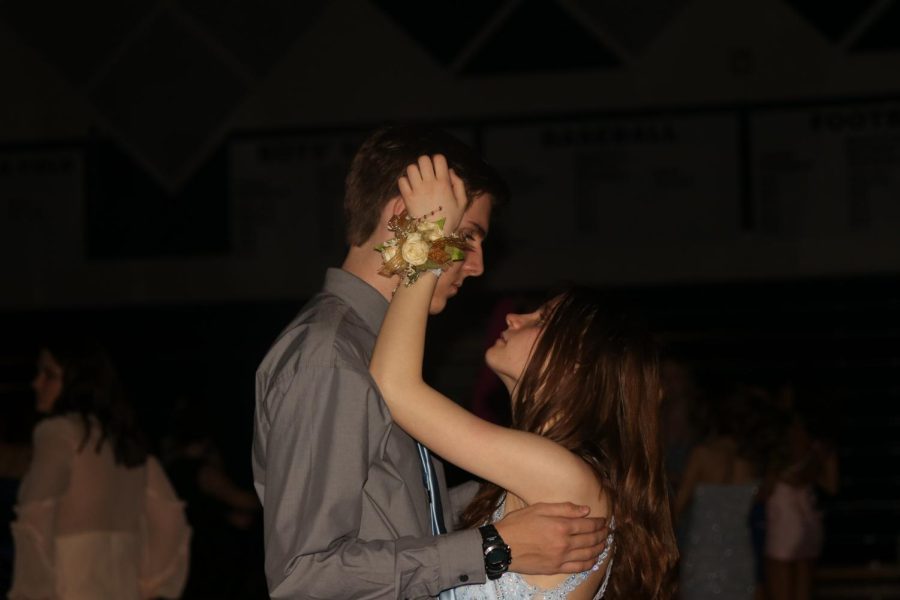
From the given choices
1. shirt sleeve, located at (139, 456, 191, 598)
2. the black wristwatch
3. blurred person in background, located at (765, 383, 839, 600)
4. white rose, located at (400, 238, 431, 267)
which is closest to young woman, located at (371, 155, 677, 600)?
the black wristwatch

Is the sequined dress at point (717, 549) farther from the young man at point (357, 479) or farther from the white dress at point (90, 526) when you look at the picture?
the young man at point (357, 479)

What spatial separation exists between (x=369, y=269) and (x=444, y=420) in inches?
12.3

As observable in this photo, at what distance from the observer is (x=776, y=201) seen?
250 inches

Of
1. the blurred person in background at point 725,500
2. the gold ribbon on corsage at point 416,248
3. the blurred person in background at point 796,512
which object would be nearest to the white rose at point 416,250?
the gold ribbon on corsage at point 416,248

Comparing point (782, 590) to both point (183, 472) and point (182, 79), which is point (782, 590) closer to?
point (183, 472)

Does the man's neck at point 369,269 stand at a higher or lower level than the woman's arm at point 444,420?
higher

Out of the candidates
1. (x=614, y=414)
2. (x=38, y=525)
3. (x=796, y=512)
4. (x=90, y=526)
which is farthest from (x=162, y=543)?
(x=796, y=512)

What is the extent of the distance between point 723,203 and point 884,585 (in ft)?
8.10

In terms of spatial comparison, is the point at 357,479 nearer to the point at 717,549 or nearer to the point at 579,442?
the point at 579,442

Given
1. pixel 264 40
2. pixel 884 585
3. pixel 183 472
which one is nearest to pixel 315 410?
pixel 183 472

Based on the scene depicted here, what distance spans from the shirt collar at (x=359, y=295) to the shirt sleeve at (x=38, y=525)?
2.26m

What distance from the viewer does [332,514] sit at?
1.74 m

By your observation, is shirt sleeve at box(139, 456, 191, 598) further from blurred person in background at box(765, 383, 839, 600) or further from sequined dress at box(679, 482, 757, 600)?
blurred person in background at box(765, 383, 839, 600)

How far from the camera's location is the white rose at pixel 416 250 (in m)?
1.84
